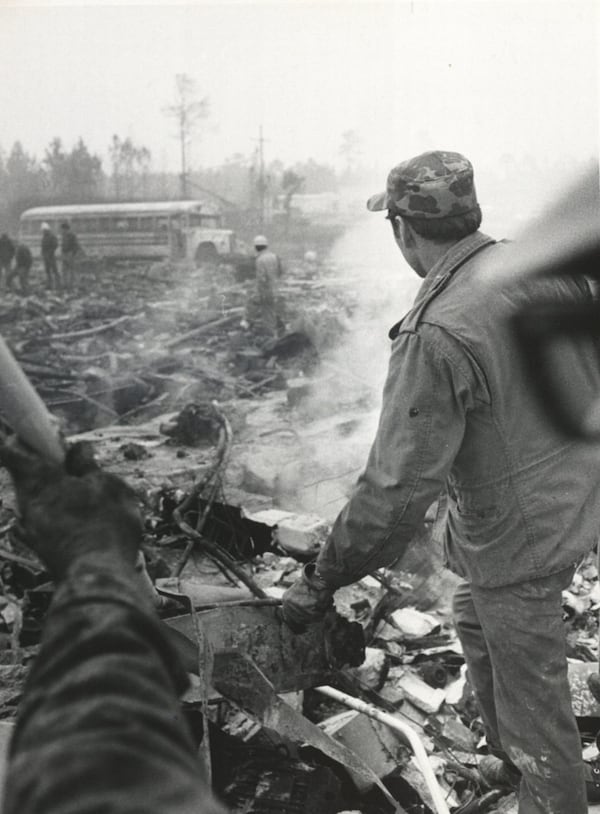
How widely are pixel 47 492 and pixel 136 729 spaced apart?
0.51 metres

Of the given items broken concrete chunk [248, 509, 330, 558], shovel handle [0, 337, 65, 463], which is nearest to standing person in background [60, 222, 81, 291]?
broken concrete chunk [248, 509, 330, 558]

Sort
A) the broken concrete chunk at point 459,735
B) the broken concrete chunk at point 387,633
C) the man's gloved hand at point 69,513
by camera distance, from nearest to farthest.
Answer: the man's gloved hand at point 69,513
the broken concrete chunk at point 459,735
the broken concrete chunk at point 387,633

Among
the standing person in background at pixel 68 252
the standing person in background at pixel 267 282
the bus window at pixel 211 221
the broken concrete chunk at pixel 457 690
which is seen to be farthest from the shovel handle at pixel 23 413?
the bus window at pixel 211 221

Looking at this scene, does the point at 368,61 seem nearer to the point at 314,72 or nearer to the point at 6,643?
the point at 314,72

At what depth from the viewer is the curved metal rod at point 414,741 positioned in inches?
101

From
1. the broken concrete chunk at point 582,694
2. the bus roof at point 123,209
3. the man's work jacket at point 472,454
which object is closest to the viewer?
the man's work jacket at point 472,454

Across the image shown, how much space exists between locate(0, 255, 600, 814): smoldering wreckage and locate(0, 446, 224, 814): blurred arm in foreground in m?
1.18

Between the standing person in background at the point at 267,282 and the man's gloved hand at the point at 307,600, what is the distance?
6.01 metres

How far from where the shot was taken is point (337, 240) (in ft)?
27.7

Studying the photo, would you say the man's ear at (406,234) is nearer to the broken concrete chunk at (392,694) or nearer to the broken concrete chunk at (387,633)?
the broken concrete chunk at (392,694)

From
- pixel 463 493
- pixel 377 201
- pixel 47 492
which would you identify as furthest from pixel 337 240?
pixel 47 492

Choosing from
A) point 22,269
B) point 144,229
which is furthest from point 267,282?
point 22,269

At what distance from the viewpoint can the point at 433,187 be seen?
8.16 feet

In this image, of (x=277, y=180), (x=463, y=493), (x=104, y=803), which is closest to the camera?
(x=104, y=803)
